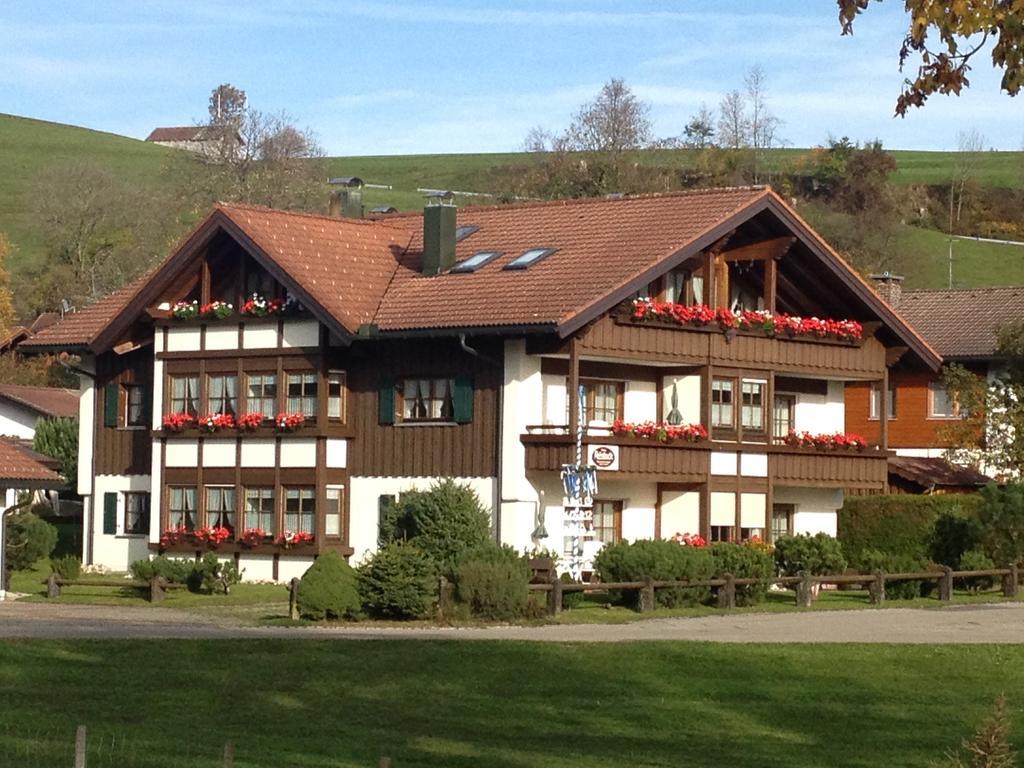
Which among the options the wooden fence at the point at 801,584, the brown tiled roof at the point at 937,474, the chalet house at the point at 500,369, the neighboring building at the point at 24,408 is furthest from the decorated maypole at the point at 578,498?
the neighboring building at the point at 24,408

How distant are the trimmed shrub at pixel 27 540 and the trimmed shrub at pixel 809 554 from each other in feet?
54.9

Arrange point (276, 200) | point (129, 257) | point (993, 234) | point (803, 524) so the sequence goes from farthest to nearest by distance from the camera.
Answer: point (993, 234) → point (129, 257) → point (276, 200) → point (803, 524)

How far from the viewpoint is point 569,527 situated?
135 ft

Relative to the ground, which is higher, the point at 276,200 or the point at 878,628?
the point at 276,200

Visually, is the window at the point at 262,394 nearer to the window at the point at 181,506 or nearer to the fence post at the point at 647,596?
the window at the point at 181,506

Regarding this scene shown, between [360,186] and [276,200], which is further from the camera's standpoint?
[276,200]

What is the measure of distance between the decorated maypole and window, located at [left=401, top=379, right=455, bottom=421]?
9.44 ft

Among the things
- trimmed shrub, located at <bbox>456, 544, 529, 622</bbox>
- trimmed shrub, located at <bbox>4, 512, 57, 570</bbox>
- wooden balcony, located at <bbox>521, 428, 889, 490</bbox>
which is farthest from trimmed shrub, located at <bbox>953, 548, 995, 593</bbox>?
trimmed shrub, located at <bbox>4, 512, 57, 570</bbox>

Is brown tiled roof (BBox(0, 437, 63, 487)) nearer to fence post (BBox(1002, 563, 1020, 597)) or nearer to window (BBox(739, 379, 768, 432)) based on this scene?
window (BBox(739, 379, 768, 432))

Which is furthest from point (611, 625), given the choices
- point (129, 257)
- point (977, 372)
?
point (129, 257)

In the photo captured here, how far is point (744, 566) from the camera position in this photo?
37.1m

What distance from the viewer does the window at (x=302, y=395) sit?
44.2 meters

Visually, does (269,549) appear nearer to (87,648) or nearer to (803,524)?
(803,524)

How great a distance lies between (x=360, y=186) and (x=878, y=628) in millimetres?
25999
